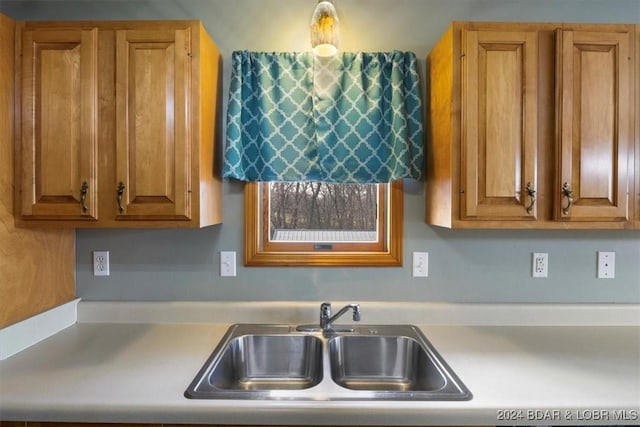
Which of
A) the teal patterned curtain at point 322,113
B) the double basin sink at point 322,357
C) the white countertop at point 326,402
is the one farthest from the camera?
the teal patterned curtain at point 322,113

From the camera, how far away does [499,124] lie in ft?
4.24

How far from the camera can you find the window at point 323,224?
1.63 m

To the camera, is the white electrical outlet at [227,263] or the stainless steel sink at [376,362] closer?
the stainless steel sink at [376,362]

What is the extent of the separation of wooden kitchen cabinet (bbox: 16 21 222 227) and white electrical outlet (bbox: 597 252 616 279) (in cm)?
183

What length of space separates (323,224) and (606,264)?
1350mm

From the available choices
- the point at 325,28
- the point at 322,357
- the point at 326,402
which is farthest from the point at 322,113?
the point at 326,402

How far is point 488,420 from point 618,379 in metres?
0.51

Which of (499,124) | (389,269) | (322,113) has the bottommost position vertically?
(389,269)

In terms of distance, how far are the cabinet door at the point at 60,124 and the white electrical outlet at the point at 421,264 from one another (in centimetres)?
136

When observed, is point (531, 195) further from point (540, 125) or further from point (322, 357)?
point (322, 357)

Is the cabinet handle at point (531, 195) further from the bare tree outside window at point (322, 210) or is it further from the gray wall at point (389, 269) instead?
the bare tree outside window at point (322, 210)

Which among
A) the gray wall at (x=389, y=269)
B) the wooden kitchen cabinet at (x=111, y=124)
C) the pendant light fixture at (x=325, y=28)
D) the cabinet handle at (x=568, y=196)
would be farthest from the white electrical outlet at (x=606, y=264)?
the wooden kitchen cabinet at (x=111, y=124)

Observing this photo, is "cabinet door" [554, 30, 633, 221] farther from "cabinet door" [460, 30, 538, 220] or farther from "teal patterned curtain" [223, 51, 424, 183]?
"teal patterned curtain" [223, 51, 424, 183]

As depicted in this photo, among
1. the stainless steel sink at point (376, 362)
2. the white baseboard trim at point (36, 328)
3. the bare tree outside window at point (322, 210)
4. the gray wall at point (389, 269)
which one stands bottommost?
the stainless steel sink at point (376, 362)
